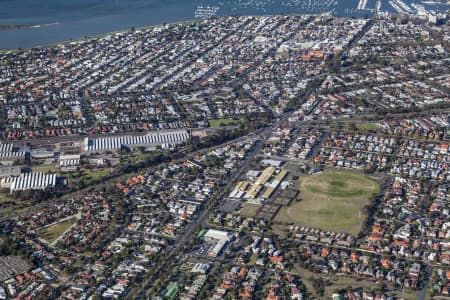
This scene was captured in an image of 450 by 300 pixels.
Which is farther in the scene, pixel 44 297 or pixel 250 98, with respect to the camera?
pixel 250 98

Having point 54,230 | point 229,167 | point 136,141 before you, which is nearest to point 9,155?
point 136,141

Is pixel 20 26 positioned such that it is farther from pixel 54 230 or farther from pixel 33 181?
pixel 54 230

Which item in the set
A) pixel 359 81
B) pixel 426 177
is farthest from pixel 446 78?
pixel 426 177

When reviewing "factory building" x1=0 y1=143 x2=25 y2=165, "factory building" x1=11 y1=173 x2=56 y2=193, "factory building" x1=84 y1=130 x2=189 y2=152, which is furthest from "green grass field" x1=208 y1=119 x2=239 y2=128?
"factory building" x1=0 y1=143 x2=25 y2=165

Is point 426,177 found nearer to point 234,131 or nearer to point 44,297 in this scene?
point 234,131

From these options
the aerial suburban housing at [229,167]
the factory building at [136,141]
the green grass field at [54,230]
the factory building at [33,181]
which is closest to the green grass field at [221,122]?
the aerial suburban housing at [229,167]

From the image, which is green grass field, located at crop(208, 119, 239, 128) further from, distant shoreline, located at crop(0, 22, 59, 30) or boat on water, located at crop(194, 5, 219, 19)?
distant shoreline, located at crop(0, 22, 59, 30)

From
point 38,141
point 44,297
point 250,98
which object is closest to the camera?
point 44,297

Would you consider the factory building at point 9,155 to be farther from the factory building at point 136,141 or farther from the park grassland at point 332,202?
the park grassland at point 332,202
